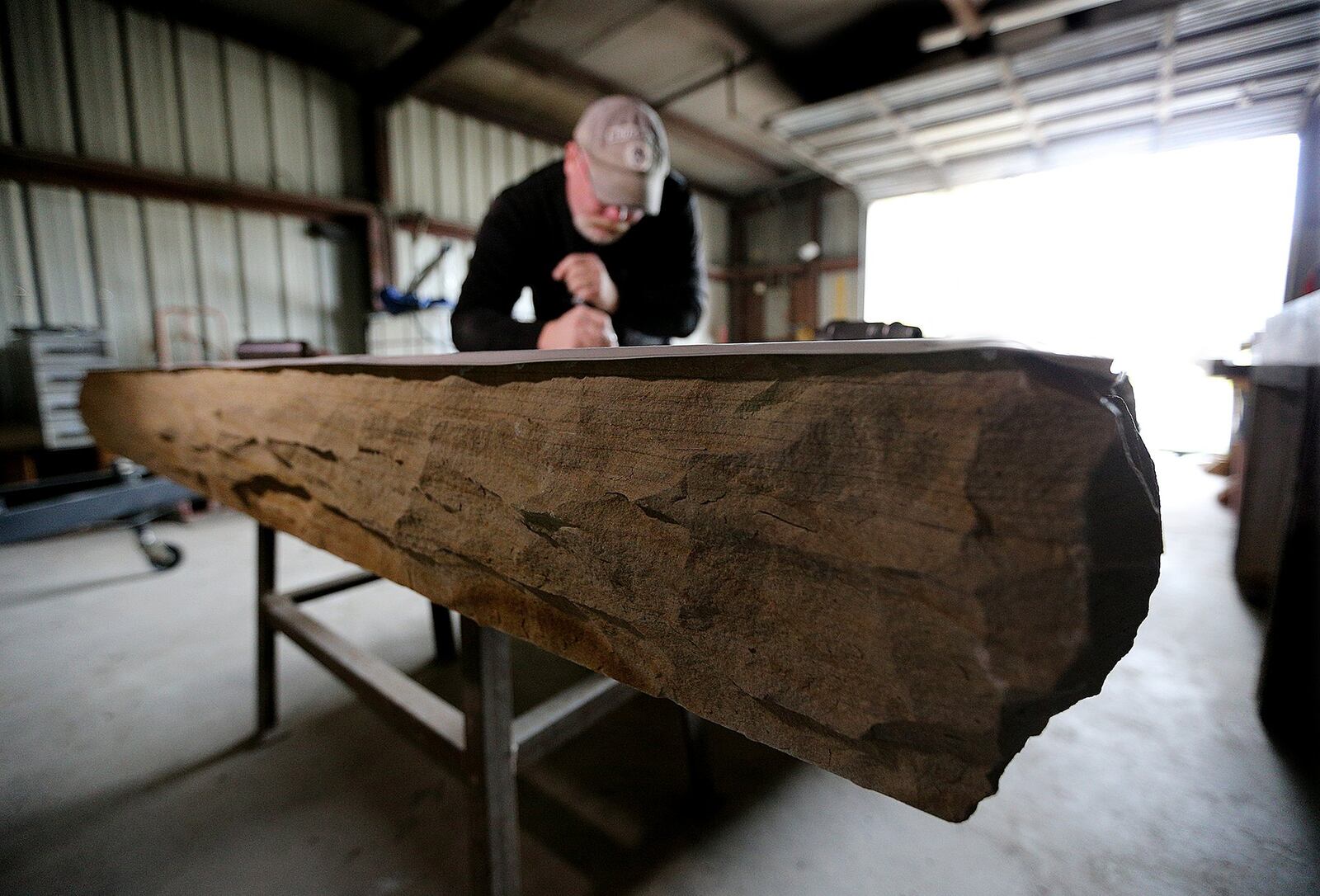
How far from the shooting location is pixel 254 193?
14.6 feet

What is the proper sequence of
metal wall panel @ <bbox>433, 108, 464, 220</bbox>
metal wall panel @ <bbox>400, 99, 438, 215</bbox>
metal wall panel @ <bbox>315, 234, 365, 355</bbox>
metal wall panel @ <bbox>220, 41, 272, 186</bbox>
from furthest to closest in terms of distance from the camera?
metal wall panel @ <bbox>433, 108, 464, 220</bbox> < metal wall panel @ <bbox>400, 99, 438, 215</bbox> < metal wall panel @ <bbox>315, 234, 365, 355</bbox> < metal wall panel @ <bbox>220, 41, 272, 186</bbox>

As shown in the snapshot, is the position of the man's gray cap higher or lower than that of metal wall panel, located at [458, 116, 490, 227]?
lower

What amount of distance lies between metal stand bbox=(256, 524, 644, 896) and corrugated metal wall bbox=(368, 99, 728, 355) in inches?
175

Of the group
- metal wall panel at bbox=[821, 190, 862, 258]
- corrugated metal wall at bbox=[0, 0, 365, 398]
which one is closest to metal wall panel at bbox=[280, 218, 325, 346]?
corrugated metal wall at bbox=[0, 0, 365, 398]

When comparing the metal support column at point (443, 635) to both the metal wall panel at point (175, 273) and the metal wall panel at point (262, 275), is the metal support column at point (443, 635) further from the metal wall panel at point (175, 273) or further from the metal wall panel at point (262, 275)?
the metal wall panel at point (262, 275)

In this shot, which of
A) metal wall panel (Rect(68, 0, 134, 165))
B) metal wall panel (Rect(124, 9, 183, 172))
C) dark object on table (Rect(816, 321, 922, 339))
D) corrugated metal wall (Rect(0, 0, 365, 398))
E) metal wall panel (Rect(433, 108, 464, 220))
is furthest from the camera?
metal wall panel (Rect(433, 108, 464, 220))

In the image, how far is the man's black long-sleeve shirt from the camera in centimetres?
150

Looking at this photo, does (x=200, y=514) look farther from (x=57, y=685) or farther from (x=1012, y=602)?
(x=1012, y=602)

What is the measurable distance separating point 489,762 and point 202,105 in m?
5.49

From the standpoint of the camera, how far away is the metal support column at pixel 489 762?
3.01 feet

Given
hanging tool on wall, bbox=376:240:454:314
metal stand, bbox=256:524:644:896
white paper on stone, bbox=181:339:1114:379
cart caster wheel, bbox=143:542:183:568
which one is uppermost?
hanging tool on wall, bbox=376:240:454:314

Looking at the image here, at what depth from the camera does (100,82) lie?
13.0ft

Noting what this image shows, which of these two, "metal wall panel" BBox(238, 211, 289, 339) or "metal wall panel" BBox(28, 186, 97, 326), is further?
"metal wall panel" BBox(238, 211, 289, 339)

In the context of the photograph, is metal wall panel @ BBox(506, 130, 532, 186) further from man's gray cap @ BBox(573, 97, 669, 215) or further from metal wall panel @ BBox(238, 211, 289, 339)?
man's gray cap @ BBox(573, 97, 669, 215)
